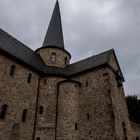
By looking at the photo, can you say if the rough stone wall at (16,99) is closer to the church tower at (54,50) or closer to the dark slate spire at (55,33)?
the church tower at (54,50)

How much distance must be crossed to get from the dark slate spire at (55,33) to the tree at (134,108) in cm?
1990

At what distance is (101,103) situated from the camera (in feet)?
61.4

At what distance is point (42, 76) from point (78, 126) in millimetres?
7169

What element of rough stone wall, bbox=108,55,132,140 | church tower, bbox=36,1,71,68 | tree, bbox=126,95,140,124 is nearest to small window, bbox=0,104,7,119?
church tower, bbox=36,1,71,68

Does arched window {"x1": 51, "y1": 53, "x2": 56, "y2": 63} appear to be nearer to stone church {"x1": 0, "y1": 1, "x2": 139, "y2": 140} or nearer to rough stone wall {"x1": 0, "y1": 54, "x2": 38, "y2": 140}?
stone church {"x1": 0, "y1": 1, "x2": 139, "y2": 140}

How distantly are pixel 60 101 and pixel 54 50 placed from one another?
8863mm

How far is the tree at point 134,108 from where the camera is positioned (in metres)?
36.2

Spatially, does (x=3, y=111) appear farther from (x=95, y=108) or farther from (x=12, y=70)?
(x=95, y=108)

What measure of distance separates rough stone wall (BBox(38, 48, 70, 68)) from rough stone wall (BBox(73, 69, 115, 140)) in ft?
16.9

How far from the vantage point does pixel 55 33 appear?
95.6 ft

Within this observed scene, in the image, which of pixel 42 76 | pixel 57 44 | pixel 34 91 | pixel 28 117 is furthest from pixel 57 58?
pixel 28 117

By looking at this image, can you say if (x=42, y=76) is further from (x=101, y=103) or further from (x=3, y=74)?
(x=101, y=103)

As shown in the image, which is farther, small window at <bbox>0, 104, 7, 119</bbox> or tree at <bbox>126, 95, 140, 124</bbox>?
tree at <bbox>126, 95, 140, 124</bbox>

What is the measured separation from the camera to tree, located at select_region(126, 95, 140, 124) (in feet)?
119
